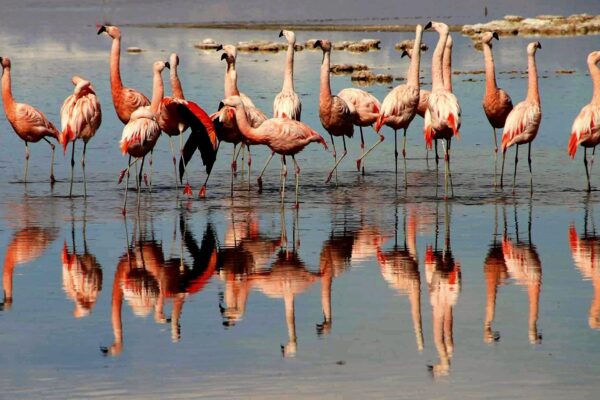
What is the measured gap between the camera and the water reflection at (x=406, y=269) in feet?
29.6

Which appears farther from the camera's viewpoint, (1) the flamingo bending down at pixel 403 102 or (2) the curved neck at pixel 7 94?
(2) the curved neck at pixel 7 94

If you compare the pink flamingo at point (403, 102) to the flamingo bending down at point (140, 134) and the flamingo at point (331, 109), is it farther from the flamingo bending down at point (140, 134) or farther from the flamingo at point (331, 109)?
the flamingo bending down at point (140, 134)

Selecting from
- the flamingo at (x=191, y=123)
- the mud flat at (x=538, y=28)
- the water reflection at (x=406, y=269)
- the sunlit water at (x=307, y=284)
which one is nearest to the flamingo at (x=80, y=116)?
the sunlit water at (x=307, y=284)

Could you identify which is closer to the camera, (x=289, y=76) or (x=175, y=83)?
(x=175, y=83)

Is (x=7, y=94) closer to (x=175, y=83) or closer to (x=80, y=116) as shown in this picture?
(x=80, y=116)

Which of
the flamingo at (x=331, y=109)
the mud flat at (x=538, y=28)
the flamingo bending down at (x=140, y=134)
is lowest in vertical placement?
the flamingo bending down at (x=140, y=134)

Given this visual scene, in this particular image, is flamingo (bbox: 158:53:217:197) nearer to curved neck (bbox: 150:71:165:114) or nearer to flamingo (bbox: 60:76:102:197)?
curved neck (bbox: 150:71:165:114)

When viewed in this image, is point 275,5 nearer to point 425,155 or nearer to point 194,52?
point 194,52

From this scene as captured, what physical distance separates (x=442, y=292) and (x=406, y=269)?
0.88m

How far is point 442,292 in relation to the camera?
9.59 metres

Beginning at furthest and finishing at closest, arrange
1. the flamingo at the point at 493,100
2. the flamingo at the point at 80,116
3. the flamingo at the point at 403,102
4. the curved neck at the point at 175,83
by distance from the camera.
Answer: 1. the flamingo at the point at 493,100
2. the curved neck at the point at 175,83
3. the flamingo at the point at 403,102
4. the flamingo at the point at 80,116

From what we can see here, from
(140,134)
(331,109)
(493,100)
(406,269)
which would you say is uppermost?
(493,100)

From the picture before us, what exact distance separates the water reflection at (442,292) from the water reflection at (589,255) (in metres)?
0.98

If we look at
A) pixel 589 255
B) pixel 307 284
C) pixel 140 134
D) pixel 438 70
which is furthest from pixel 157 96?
pixel 589 255
